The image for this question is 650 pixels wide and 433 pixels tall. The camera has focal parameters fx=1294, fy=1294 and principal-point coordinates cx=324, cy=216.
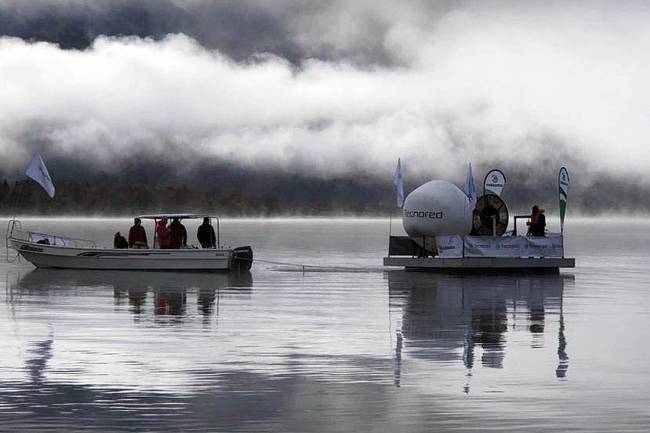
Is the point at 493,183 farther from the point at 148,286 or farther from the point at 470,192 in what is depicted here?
the point at 148,286

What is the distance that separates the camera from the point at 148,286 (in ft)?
148

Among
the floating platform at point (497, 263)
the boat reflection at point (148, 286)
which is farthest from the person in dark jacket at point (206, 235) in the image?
the floating platform at point (497, 263)

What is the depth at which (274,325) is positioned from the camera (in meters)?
29.8

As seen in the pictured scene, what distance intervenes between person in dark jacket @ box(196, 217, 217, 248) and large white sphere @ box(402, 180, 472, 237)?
8.93 m

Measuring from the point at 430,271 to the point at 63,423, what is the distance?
3987cm

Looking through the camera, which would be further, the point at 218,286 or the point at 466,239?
the point at 466,239

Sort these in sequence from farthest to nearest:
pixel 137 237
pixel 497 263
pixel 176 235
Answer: pixel 137 237, pixel 176 235, pixel 497 263

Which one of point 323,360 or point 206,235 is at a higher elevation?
point 206,235

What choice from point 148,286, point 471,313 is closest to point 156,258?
point 148,286

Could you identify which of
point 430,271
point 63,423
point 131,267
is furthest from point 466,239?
point 63,423

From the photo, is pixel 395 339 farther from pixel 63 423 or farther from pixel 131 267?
pixel 131 267

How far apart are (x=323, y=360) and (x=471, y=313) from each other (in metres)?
11.6

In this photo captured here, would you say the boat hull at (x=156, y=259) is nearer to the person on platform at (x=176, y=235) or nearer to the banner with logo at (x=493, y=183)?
the person on platform at (x=176, y=235)

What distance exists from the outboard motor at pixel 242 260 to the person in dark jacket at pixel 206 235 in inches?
45.7
